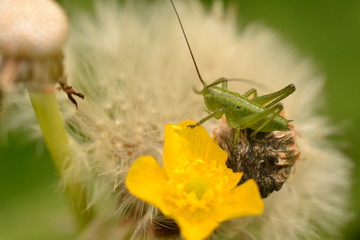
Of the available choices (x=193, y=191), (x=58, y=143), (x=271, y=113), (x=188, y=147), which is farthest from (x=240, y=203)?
(x=58, y=143)

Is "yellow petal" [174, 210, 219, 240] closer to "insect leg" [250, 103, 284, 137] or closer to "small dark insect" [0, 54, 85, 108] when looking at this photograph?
"insect leg" [250, 103, 284, 137]

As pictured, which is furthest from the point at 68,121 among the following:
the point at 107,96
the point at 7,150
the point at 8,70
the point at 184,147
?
the point at 7,150

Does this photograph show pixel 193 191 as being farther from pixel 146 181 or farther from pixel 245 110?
pixel 245 110

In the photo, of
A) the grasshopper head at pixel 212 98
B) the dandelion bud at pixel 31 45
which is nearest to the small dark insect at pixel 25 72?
the dandelion bud at pixel 31 45

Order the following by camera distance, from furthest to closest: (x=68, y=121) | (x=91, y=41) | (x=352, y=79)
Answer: (x=352, y=79) → (x=91, y=41) → (x=68, y=121)

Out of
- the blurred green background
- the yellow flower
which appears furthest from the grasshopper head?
the blurred green background

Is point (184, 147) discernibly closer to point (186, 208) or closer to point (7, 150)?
point (186, 208)
